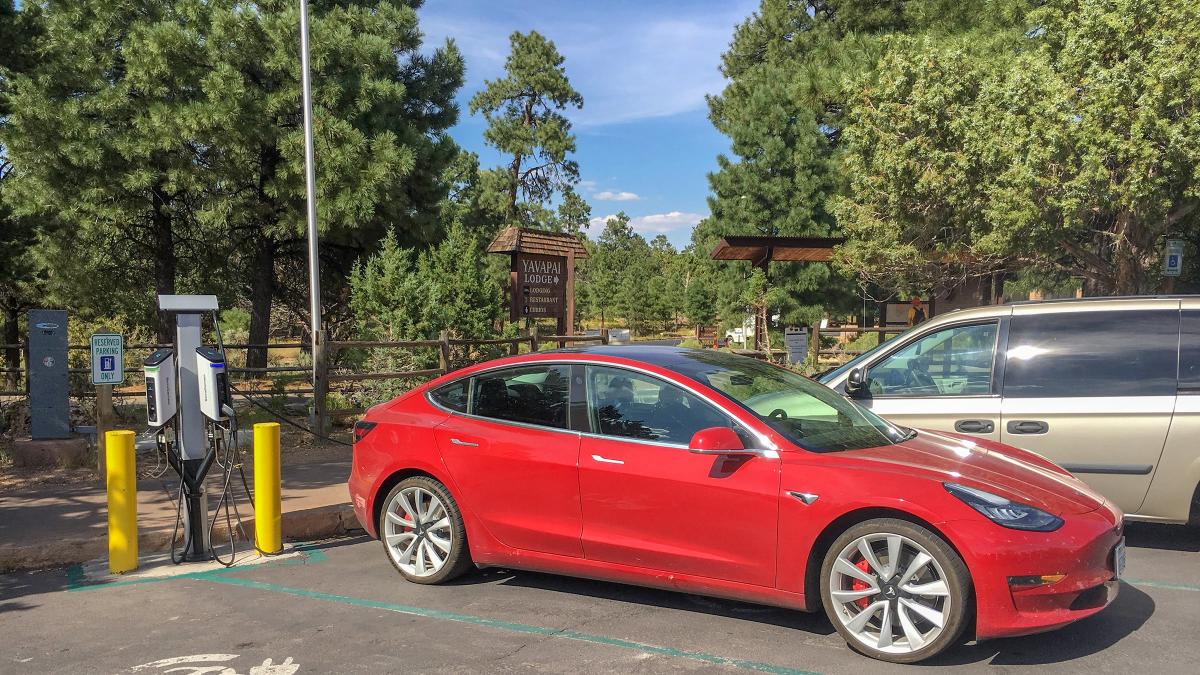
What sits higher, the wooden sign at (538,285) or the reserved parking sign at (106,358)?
the wooden sign at (538,285)

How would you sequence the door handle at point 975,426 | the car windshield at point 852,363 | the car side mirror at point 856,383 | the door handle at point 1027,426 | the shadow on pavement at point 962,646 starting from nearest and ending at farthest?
the shadow on pavement at point 962,646 < the door handle at point 1027,426 < the door handle at point 975,426 < the car side mirror at point 856,383 < the car windshield at point 852,363

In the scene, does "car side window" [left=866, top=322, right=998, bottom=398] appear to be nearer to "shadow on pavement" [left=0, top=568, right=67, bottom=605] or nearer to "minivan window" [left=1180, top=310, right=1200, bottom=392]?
"minivan window" [left=1180, top=310, right=1200, bottom=392]

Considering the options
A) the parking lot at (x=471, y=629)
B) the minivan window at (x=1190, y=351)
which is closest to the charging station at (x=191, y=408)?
the parking lot at (x=471, y=629)

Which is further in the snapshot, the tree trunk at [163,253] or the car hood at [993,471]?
the tree trunk at [163,253]

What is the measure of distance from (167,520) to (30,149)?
433 inches

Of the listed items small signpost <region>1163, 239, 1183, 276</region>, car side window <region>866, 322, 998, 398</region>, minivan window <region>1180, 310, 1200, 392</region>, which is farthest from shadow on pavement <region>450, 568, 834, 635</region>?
small signpost <region>1163, 239, 1183, 276</region>

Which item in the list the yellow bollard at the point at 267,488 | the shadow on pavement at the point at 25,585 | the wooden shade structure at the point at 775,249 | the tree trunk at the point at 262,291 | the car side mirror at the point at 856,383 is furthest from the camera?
the wooden shade structure at the point at 775,249

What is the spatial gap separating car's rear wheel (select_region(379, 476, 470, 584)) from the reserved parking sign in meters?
4.74

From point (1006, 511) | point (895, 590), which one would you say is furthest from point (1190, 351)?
point (895, 590)

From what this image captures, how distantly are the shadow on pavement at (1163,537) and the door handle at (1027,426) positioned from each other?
1169 mm

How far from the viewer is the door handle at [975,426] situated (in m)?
5.93

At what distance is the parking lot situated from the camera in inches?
160

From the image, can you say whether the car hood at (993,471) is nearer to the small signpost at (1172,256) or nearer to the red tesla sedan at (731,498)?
the red tesla sedan at (731,498)

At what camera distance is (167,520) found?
685cm
